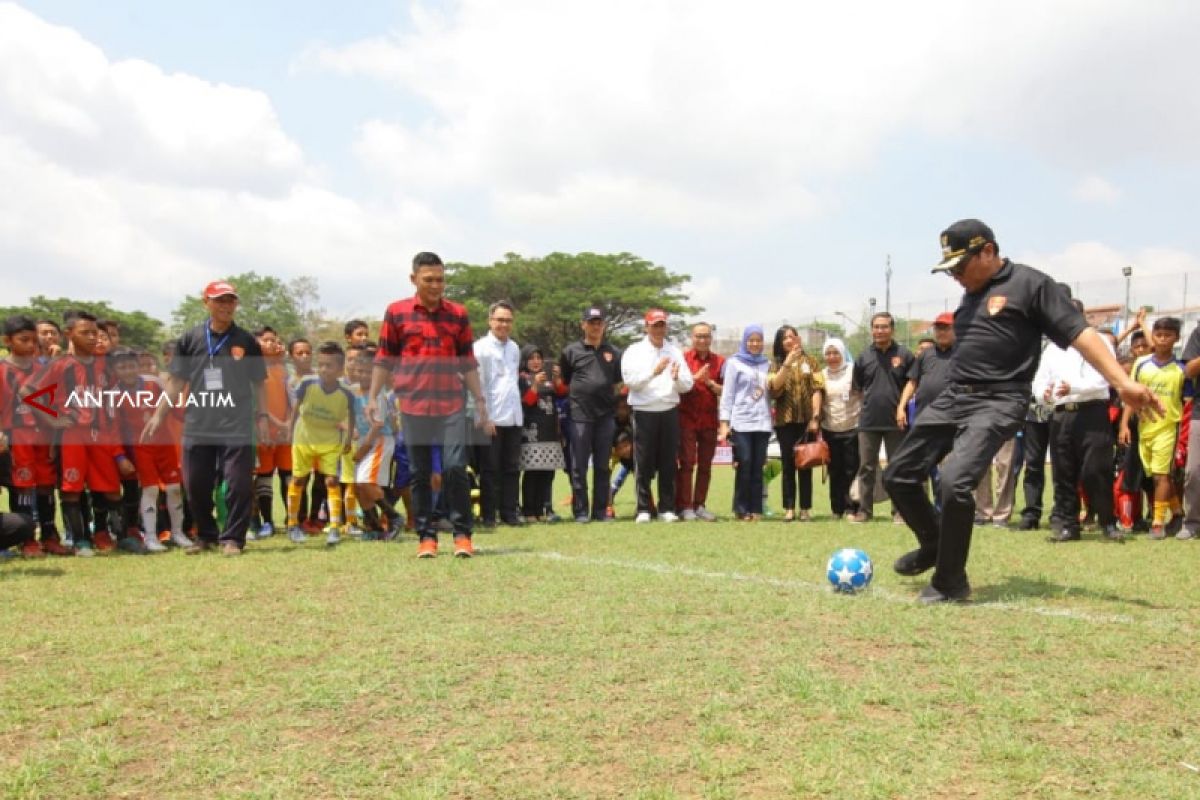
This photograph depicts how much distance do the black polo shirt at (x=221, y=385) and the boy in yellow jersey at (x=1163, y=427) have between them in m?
7.94

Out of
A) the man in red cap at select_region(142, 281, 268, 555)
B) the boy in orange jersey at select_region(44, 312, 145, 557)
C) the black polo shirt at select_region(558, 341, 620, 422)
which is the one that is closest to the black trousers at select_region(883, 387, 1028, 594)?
the black polo shirt at select_region(558, 341, 620, 422)

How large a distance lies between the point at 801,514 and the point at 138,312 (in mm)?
67701

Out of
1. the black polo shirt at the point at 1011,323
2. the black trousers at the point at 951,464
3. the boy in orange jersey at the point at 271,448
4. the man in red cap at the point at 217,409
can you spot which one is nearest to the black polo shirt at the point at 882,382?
the black trousers at the point at 951,464

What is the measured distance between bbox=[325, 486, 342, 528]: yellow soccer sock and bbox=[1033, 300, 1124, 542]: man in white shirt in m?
6.24

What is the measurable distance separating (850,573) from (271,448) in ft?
20.3

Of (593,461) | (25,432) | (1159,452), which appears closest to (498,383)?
(593,461)

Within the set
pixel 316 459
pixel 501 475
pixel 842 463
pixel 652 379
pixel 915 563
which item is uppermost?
pixel 652 379

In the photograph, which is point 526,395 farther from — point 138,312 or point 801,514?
point 138,312

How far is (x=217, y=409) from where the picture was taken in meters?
8.02

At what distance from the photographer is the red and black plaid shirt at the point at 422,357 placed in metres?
7.14

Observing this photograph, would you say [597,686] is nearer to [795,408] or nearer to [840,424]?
[795,408]

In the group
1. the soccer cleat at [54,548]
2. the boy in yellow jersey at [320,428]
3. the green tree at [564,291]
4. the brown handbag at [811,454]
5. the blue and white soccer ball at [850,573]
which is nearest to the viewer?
the blue and white soccer ball at [850,573]

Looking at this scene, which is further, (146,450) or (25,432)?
(146,450)

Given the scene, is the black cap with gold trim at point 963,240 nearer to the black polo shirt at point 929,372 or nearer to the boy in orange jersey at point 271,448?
the black polo shirt at point 929,372
